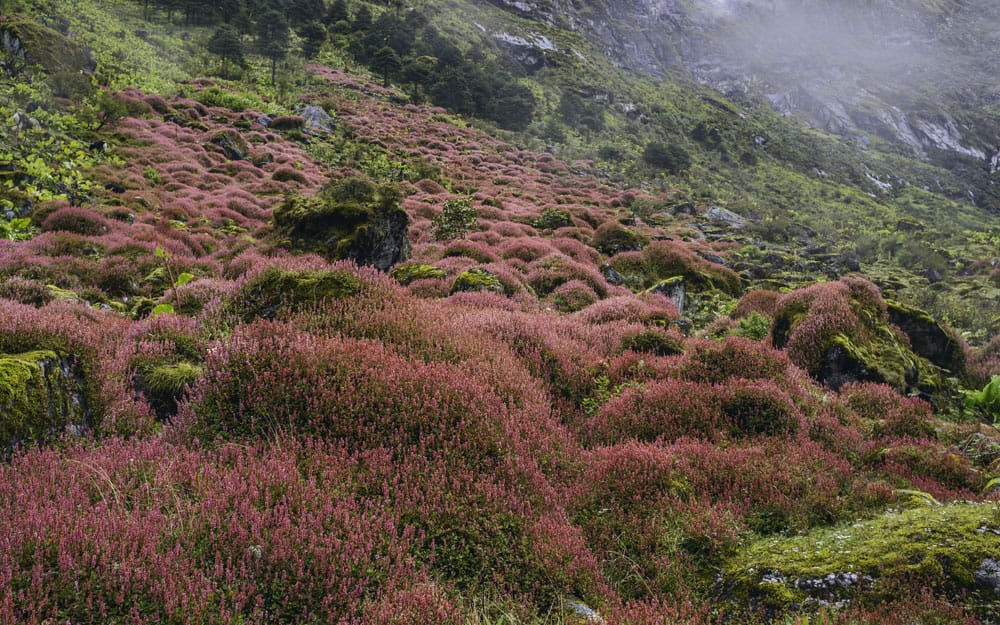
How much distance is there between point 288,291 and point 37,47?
91.5 feet

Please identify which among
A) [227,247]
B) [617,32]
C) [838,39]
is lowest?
[227,247]

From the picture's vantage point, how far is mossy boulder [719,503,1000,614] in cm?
266

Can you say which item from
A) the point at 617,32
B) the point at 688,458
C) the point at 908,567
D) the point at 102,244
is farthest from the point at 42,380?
the point at 617,32

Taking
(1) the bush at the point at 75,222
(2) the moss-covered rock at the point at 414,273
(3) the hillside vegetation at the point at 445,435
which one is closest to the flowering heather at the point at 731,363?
(3) the hillside vegetation at the point at 445,435

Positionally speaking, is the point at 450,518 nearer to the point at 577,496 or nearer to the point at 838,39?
the point at 577,496

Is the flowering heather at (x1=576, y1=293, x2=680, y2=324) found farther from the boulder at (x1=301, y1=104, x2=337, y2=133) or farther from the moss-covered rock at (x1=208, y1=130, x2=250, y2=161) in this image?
the boulder at (x1=301, y1=104, x2=337, y2=133)

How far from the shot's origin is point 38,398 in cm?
318

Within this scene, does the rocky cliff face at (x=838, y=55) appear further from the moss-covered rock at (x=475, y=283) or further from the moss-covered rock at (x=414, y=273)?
the moss-covered rock at (x=475, y=283)

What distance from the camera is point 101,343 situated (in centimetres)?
477

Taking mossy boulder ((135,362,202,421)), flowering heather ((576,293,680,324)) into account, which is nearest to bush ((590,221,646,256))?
flowering heather ((576,293,680,324))

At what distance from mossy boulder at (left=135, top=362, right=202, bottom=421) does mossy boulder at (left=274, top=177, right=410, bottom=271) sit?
21.0 feet

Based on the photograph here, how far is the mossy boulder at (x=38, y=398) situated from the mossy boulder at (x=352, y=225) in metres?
7.21

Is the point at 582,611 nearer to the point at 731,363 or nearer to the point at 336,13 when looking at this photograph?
the point at 731,363

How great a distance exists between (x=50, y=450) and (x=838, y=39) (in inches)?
9104
